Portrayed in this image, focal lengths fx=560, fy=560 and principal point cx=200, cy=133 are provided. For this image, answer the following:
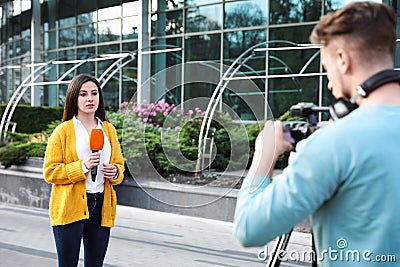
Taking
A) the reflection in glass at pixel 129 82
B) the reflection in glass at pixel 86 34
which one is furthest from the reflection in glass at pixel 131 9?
the reflection in glass at pixel 86 34

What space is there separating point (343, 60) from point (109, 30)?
20601 mm

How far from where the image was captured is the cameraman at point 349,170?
141cm

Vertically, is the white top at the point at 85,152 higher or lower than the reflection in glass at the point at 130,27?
lower

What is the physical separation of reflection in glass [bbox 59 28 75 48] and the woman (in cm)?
1965

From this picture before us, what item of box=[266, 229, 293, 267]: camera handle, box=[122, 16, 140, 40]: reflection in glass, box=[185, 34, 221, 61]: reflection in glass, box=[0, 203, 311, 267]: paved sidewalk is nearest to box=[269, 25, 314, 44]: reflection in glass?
box=[185, 34, 221, 61]: reflection in glass

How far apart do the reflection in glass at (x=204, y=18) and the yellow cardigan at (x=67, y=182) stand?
14.7 m

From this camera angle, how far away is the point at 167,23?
1955 cm

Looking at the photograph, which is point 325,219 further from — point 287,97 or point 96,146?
point 287,97

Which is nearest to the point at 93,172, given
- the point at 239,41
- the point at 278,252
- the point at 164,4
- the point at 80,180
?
the point at 80,180

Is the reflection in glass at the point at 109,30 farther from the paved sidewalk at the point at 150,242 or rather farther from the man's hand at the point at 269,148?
the man's hand at the point at 269,148

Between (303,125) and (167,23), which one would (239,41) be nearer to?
(167,23)

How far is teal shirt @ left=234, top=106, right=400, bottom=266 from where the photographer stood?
1.40 metres

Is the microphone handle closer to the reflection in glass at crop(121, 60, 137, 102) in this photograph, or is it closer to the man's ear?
the man's ear

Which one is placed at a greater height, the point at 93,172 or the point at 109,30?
the point at 109,30
